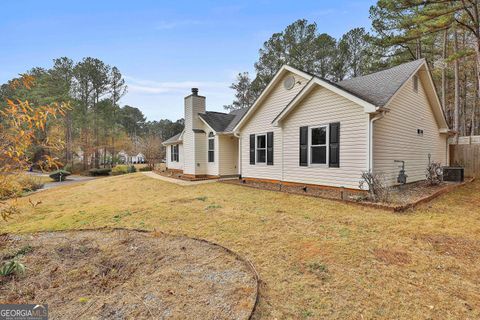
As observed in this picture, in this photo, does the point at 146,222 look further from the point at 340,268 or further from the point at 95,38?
the point at 95,38

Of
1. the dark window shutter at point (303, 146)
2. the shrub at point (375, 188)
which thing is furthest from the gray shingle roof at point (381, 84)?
the shrub at point (375, 188)

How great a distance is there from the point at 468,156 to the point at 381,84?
29.0ft

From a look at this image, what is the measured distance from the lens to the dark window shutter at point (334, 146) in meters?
8.41

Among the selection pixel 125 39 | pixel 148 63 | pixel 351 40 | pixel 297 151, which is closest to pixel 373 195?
pixel 297 151

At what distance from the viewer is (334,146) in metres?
8.50

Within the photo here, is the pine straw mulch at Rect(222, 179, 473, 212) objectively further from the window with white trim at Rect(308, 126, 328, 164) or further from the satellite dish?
the satellite dish

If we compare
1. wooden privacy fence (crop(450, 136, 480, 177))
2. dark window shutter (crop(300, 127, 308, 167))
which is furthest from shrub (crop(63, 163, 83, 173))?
wooden privacy fence (crop(450, 136, 480, 177))

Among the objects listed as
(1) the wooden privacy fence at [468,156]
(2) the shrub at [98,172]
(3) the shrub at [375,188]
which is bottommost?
(2) the shrub at [98,172]

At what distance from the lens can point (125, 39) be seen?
1275cm

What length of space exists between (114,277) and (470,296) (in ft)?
13.8

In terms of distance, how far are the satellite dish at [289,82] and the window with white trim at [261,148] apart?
2433 mm

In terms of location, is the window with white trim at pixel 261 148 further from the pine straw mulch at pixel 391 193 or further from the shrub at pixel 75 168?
the shrub at pixel 75 168

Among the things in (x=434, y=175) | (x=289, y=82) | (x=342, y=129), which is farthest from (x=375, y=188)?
(x=289, y=82)

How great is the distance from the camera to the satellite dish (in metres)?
10.6
